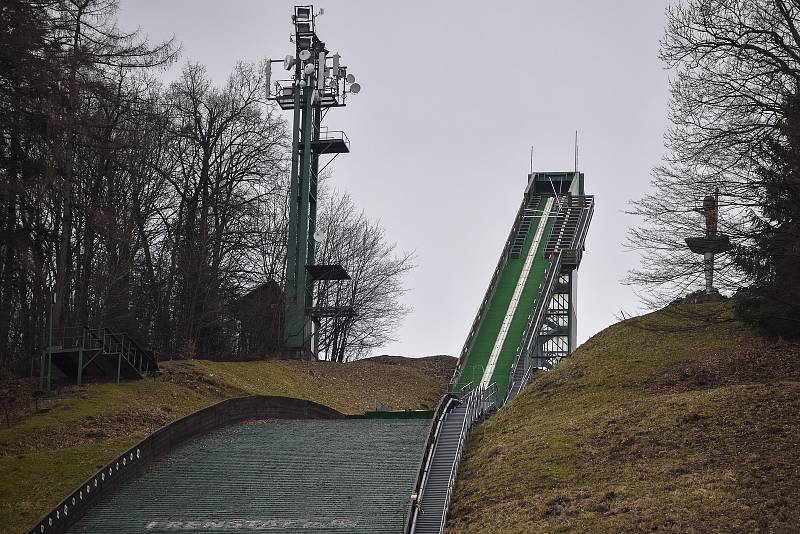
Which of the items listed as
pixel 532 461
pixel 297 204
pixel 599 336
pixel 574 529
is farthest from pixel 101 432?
pixel 297 204

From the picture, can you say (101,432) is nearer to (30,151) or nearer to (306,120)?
(30,151)

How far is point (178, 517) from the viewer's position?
2961cm

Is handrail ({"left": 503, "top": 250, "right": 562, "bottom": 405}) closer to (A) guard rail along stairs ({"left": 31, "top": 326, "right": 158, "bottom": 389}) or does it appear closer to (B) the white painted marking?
(B) the white painted marking

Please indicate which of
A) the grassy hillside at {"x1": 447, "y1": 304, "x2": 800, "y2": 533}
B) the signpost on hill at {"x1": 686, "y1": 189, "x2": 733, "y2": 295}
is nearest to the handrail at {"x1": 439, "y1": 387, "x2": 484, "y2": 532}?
the grassy hillside at {"x1": 447, "y1": 304, "x2": 800, "y2": 533}

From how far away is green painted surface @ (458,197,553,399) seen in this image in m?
54.2

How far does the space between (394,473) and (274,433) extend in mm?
6964

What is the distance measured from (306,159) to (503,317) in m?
11.6

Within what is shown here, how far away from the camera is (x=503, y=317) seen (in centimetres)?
5947

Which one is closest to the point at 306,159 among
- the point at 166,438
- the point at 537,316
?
the point at 537,316

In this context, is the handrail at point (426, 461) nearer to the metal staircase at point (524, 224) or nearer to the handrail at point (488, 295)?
the handrail at point (488, 295)

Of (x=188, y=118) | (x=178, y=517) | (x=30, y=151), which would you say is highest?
(x=188, y=118)

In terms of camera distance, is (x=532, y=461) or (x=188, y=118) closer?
(x=532, y=461)

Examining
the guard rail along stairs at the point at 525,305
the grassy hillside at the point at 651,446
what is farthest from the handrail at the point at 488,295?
the grassy hillside at the point at 651,446

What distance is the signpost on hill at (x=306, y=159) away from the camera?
2323 inches
